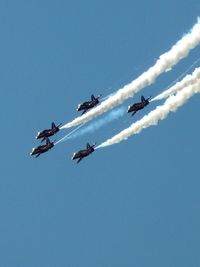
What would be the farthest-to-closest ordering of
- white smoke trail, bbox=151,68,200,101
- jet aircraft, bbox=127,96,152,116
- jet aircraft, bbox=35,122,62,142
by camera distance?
1. jet aircraft, bbox=35,122,62,142
2. jet aircraft, bbox=127,96,152,116
3. white smoke trail, bbox=151,68,200,101

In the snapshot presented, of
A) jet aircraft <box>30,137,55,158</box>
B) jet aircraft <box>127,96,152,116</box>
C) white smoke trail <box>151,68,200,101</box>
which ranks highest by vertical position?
jet aircraft <box>30,137,55,158</box>

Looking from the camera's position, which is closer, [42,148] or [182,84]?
[182,84]

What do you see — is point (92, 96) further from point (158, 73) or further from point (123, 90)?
point (158, 73)

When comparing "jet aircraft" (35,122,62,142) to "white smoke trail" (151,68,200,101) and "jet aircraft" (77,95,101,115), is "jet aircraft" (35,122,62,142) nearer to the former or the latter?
"jet aircraft" (77,95,101,115)

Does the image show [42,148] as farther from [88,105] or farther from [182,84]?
[182,84]

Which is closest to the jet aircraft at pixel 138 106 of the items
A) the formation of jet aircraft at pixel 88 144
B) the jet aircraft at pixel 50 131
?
the formation of jet aircraft at pixel 88 144

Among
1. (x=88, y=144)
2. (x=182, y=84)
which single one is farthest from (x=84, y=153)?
(x=182, y=84)

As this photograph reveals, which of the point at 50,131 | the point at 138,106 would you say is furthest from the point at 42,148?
the point at 138,106

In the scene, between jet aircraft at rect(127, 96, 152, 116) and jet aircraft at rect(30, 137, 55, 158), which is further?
jet aircraft at rect(30, 137, 55, 158)

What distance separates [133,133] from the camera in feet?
224

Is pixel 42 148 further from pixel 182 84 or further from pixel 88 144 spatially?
pixel 182 84

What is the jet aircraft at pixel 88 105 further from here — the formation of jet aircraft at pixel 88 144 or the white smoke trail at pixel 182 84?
the white smoke trail at pixel 182 84

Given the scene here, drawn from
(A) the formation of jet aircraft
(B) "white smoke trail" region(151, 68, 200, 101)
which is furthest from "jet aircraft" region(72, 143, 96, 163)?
(B) "white smoke trail" region(151, 68, 200, 101)

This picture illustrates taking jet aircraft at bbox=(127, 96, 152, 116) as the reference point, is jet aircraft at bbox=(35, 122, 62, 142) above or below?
above
